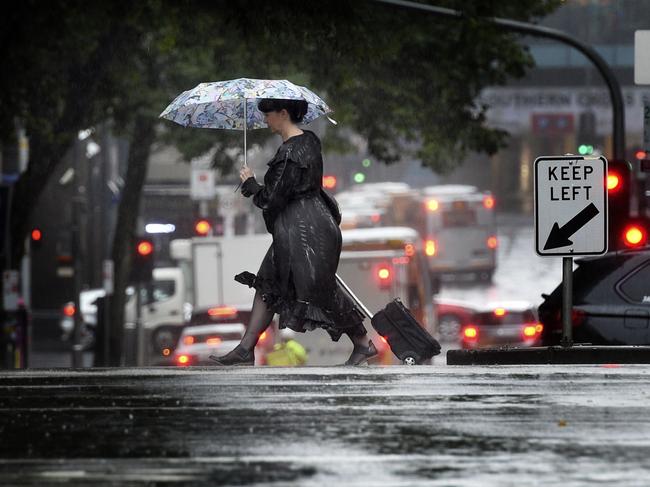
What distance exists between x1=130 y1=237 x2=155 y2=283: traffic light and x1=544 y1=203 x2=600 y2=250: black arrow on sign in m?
17.7

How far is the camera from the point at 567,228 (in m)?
12.2

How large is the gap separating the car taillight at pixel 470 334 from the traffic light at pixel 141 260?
33.8 ft

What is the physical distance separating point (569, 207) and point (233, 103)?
2420mm

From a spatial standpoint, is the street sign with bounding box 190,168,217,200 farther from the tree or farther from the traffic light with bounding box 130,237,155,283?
the traffic light with bounding box 130,237,155,283

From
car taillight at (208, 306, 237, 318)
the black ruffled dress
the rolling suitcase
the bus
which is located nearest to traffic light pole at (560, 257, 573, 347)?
the rolling suitcase

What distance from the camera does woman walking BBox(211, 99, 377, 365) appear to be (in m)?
10.7

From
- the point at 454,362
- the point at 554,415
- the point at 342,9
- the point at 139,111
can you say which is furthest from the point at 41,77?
the point at 554,415

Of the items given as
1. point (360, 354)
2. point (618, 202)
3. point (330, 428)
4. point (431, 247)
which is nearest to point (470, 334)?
point (618, 202)

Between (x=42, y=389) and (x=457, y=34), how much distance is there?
751 inches

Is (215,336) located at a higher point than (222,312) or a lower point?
lower

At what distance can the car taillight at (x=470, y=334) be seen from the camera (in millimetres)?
37812

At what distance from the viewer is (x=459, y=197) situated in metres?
61.1

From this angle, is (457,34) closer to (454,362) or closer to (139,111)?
(139,111)

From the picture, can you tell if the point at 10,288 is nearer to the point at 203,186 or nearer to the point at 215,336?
the point at 215,336
